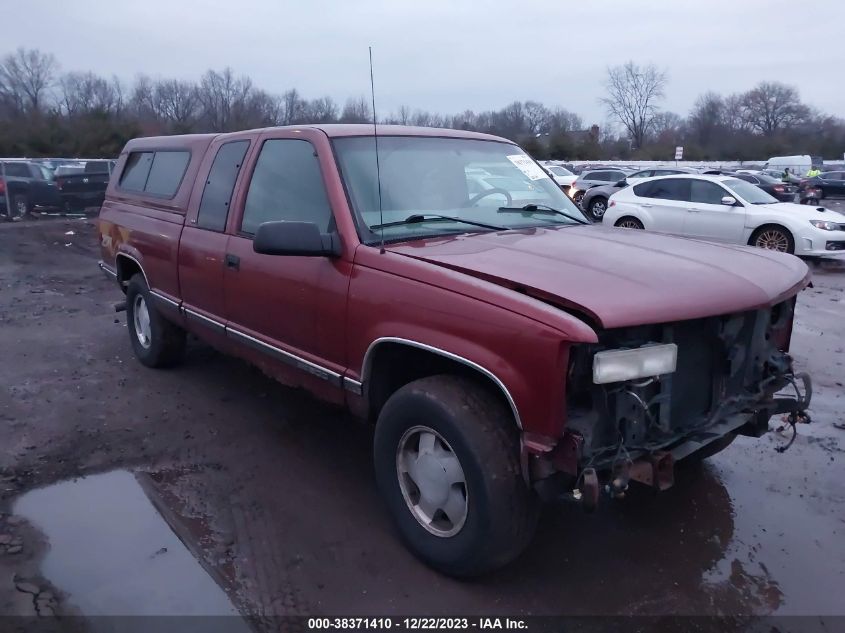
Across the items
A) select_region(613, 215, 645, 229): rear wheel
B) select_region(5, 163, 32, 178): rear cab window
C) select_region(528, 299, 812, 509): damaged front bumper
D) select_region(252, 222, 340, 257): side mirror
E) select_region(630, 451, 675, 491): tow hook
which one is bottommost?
select_region(613, 215, 645, 229): rear wheel

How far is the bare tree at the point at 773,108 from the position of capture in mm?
68188

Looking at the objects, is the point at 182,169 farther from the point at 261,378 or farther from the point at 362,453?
the point at 362,453

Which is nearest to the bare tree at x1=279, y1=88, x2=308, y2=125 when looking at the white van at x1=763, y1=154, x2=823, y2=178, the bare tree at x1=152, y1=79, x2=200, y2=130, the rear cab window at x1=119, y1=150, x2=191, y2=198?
the rear cab window at x1=119, y1=150, x2=191, y2=198

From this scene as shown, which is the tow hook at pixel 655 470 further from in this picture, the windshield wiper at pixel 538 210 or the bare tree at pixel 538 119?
the bare tree at pixel 538 119

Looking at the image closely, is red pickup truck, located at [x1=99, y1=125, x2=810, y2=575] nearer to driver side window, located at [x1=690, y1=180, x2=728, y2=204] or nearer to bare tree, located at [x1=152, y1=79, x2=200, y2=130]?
driver side window, located at [x1=690, y1=180, x2=728, y2=204]

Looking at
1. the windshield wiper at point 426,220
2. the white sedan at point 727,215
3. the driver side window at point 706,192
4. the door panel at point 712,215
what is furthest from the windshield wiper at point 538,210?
the driver side window at point 706,192

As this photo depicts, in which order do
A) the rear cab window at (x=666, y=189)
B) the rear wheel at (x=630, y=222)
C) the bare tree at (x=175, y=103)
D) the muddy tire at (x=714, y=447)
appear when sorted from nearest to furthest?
the muddy tire at (x=714, y=447) < the rear cab window at (x=666, y=189) < the rear wheel at (x=630, y=222) < the bare tree at (x=175, y=103)

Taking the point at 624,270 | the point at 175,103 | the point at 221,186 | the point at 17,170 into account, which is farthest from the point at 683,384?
the point at 175,103

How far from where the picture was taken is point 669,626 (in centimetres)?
294

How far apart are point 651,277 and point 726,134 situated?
198 feet

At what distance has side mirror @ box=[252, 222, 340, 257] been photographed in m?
3.41

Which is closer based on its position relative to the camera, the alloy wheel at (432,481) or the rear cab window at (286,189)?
the alloy wheel at (432,481)

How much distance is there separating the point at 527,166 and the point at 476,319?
7.28ft

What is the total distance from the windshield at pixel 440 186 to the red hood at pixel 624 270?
0.23 m
